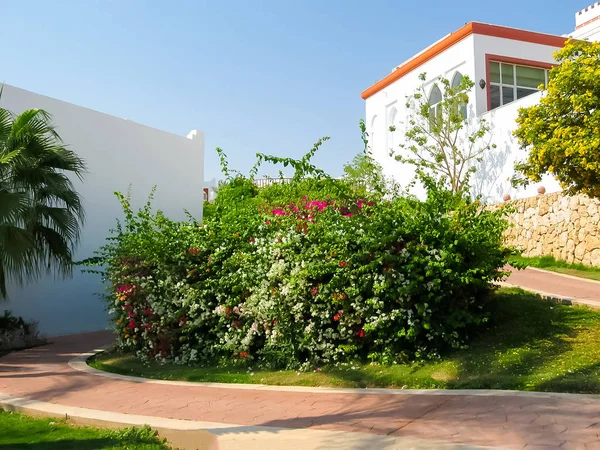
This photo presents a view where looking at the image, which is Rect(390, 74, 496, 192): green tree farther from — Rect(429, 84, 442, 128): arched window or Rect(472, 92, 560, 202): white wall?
Rect(472, 92, 560, 202): white wall

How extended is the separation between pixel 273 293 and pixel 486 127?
14.2 m

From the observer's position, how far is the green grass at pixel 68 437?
17.8 ft

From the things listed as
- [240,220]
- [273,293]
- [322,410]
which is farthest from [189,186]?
[322,410]

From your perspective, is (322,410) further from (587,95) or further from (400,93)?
(400,93)

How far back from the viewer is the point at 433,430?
513cm

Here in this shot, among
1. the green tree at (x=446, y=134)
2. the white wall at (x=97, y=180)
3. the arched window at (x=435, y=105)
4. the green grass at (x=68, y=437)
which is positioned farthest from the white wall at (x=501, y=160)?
the green grass at (x=68, y=437)

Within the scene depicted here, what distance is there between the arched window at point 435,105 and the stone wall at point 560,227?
5100mm

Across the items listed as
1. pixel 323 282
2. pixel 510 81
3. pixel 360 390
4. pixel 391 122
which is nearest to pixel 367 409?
pixel 360 390

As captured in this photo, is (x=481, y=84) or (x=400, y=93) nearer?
(x=481, y=84)

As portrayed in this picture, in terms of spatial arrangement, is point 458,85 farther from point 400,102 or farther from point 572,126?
point 572,126

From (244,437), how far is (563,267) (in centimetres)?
1300

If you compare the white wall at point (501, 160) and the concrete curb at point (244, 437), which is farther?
the white wall at point (501, 160)

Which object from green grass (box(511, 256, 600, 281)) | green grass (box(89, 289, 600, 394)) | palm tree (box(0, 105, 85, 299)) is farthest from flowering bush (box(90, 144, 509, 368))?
green grass (box(511, 256, 600, 281))

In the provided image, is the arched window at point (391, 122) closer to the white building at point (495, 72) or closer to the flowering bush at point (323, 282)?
the white building at point (495, 72)
